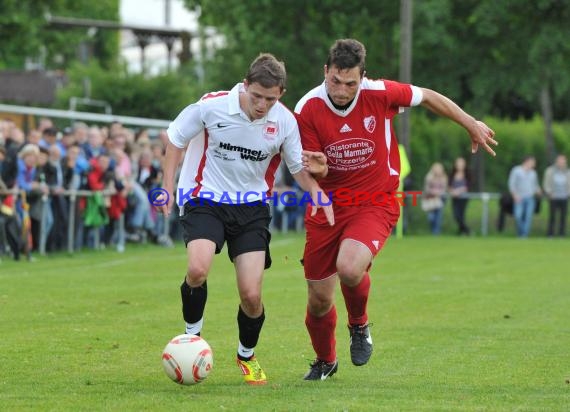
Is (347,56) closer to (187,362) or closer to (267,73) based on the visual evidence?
(267,73)

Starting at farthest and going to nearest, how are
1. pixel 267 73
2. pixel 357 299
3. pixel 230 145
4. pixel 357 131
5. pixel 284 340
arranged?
pixel 284 340 < pixel 357 299 < pixel 357 131 < pixel 230 145 < pixel 267 73

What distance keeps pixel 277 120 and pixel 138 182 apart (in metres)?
14.7

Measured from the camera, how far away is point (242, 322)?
837cm

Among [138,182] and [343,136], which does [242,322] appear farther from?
[138,182]

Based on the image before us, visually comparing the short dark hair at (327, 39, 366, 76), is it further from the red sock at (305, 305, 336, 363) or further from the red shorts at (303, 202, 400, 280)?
the red sock at (305, 305, 336, 363)

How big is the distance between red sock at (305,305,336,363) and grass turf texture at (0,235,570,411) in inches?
7.2

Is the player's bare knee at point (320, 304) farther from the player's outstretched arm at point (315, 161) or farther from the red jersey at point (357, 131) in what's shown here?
the player's outstretched arm at point (315, 161)

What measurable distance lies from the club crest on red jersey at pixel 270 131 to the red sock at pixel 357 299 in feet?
3.77

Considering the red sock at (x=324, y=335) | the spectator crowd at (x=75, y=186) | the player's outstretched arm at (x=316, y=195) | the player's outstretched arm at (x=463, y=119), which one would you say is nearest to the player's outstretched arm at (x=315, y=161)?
the player's outstretched arm at (x=316, y=195)

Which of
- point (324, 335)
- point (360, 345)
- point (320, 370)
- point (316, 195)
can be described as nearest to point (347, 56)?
point (316, 195)

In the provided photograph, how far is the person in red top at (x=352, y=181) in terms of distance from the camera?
840 cm

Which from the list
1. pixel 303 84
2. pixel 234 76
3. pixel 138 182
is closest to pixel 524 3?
pixel 303 84

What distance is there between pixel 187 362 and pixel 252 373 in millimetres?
681

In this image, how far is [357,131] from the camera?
8.44 m
